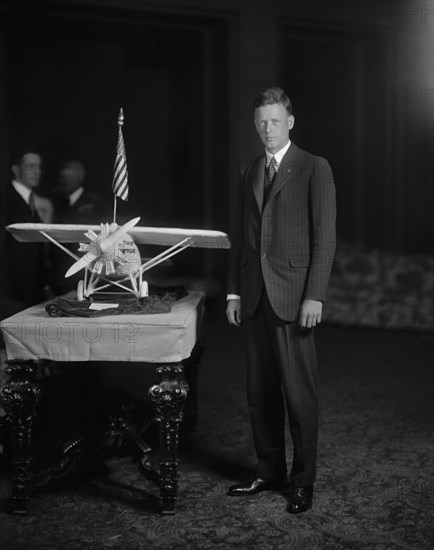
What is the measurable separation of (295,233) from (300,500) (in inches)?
43.9

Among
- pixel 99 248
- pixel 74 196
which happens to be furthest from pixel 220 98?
pixel 99 248

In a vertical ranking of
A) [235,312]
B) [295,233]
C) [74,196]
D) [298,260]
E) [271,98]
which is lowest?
[235,312]

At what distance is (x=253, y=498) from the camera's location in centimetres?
332

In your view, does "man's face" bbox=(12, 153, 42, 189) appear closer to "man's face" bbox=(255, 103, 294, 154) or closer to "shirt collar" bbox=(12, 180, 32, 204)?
"shirt collar" bbox=(12, 180, 32, 204)

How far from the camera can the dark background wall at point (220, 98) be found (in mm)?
8047

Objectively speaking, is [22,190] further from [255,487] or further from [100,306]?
[255,487]

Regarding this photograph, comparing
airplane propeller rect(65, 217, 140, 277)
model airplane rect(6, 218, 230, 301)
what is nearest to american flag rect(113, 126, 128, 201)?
model airplane rect(6, 218, 230, 301)

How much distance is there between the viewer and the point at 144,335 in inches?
120

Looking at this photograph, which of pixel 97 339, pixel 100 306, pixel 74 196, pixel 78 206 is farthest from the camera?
pixel 74 196

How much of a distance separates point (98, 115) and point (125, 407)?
550cm

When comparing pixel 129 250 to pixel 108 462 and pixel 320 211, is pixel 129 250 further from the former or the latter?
pixel 108 462

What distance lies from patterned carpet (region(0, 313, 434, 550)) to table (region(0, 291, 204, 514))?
188 mm

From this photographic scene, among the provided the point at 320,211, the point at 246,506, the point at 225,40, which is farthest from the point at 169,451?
the point at 225,40

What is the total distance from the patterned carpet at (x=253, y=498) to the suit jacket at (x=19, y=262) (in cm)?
115
